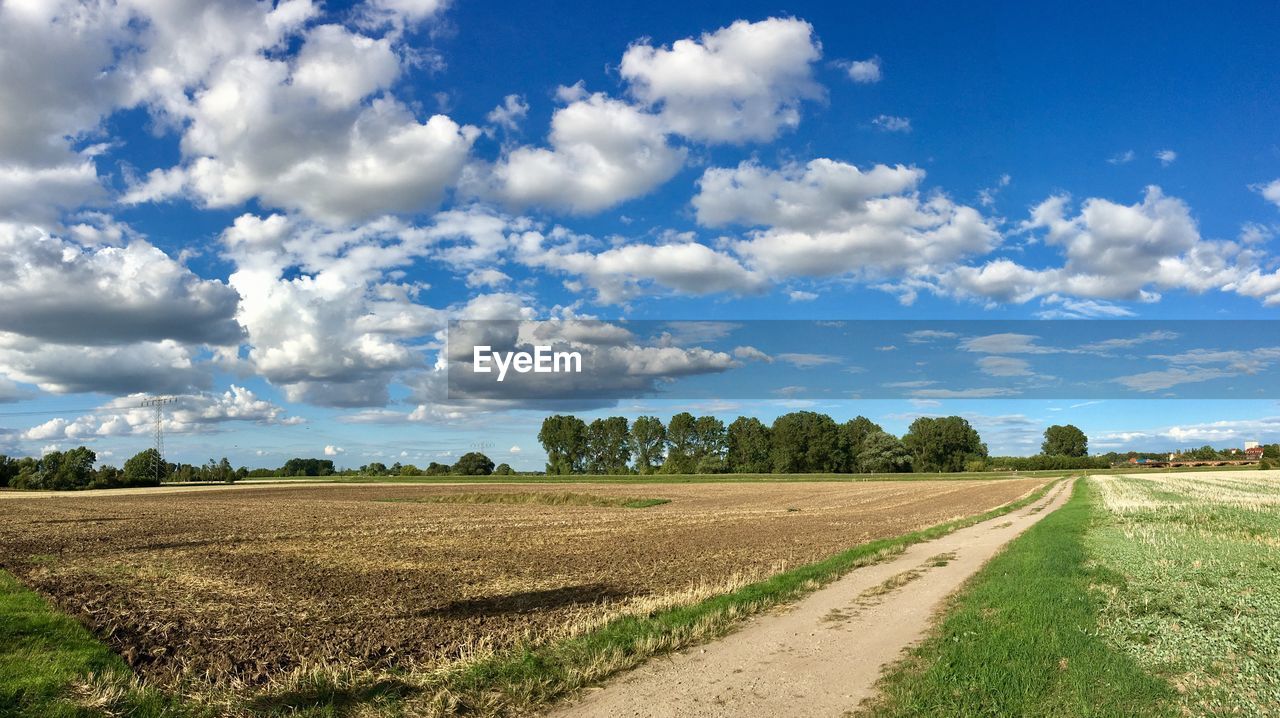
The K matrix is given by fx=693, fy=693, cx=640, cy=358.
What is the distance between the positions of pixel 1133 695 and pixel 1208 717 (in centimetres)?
76

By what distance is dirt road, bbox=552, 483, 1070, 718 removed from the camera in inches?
326

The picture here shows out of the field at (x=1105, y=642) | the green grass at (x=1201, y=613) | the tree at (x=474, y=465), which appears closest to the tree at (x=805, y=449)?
the tree at (x=474, y=465)

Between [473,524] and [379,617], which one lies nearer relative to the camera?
[379,617]

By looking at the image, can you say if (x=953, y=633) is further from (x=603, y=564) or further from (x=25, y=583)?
(x=25, y=583)

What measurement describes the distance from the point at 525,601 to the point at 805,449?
15703 centimetres

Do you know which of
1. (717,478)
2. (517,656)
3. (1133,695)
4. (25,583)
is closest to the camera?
(1133,695)

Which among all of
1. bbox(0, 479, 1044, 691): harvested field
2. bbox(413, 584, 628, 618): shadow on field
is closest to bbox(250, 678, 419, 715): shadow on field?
bbox(0, 479, 1044, 691): harvested field

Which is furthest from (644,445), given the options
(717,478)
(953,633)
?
(953,633)

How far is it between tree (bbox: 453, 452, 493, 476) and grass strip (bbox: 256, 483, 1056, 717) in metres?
163

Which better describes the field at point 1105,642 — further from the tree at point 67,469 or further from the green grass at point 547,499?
the tree at point 67,469

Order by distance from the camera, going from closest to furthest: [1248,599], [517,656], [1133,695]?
[1133,695] < [517,656] < [1248,599]

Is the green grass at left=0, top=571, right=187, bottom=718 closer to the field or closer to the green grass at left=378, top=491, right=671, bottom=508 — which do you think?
the field

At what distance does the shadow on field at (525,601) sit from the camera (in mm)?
13719

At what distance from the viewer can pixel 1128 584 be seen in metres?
14.5
